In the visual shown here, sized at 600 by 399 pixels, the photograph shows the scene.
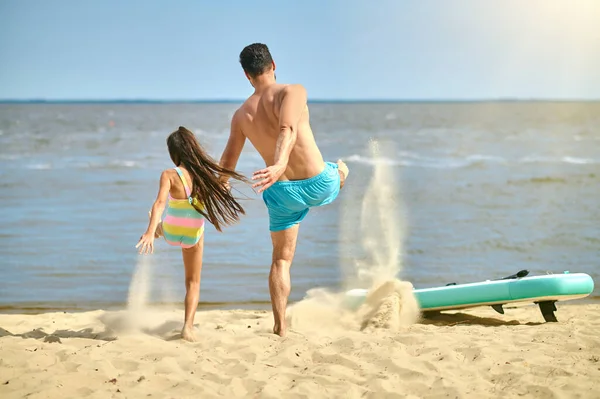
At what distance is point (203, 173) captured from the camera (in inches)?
209

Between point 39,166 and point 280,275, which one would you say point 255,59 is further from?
point 39,166

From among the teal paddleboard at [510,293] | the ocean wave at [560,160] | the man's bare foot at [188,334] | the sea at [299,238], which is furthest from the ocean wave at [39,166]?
the man's bare foot at [188,334]

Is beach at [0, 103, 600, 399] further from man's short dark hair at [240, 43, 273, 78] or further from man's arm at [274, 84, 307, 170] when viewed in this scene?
man's arm at [274, 84, 307, 170]

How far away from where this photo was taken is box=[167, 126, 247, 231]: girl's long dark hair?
17.4ft

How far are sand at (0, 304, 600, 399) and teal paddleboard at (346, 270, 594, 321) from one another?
16.3 inches

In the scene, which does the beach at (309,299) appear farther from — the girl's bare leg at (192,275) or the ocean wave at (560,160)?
the ocean wave at (560,160)

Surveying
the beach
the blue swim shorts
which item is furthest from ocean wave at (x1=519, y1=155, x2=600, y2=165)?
the blue swim shorts

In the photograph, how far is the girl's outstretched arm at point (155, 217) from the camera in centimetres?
495

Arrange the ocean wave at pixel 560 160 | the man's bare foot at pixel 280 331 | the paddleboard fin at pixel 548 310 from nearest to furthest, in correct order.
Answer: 1. the man's bare foot at pixel 280 331
2. the paddleboard fin at pixel 548 310
3. the ocean wave at pixel 560 160

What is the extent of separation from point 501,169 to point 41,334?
16888 millimetres

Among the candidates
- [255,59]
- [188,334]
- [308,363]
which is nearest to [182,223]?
[188,334]

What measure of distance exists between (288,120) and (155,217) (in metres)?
1.05

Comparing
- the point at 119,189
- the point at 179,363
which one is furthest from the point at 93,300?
the point at 119,189

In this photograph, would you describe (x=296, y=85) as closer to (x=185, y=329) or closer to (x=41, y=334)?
(x=185, y=329)
